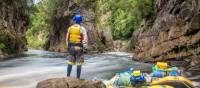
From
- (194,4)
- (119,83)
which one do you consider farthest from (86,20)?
(119,83)

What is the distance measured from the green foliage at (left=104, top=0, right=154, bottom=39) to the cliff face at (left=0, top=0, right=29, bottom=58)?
12.5m

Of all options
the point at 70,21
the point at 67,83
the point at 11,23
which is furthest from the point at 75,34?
the point at 70,21

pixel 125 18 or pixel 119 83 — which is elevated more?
pixel 125 18

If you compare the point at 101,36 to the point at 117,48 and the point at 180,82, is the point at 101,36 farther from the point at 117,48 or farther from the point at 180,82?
the point at 180,82

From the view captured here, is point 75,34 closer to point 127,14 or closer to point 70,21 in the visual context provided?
point 70,21

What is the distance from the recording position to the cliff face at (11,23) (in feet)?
138

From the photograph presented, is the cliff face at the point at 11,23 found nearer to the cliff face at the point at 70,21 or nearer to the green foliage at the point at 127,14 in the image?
the cliff face at the point at 70,21

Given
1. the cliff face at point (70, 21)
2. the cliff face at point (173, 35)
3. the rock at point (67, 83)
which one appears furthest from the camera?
the cliff face at point (70, 21)

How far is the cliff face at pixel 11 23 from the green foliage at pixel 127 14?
12.5 m

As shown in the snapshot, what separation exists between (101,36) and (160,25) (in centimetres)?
2919

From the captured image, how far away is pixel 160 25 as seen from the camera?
30.3m

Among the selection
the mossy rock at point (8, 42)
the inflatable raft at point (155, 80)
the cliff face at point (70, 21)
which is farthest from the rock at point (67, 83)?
the cliff face at point (70, 21)

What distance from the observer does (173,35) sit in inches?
1097

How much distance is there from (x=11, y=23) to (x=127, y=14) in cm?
1984
